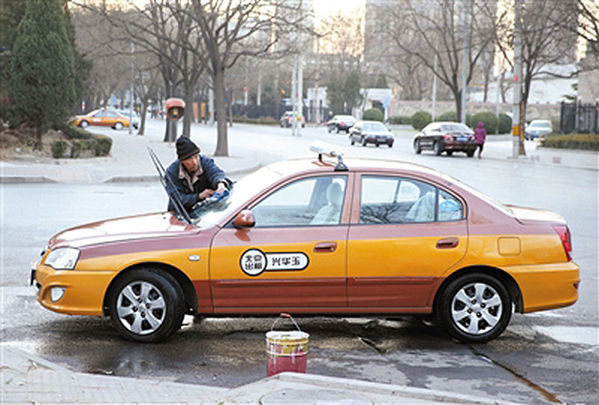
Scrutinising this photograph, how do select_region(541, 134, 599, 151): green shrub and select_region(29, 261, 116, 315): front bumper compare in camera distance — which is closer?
select_region(29, 261, 116, 315): front bumper

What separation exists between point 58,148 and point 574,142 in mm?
23848

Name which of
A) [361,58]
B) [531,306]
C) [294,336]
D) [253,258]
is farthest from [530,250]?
→ [361,58]

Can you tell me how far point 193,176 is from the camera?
8.21 metres

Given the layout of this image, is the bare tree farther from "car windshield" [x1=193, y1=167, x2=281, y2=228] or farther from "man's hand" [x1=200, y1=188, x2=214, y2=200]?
"car windshield" [x1=193, y1=167, x2=281, y2=228]

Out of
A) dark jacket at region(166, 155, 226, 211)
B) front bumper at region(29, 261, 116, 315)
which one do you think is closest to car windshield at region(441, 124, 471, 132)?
dark jacket at region(166, 155, 226, 211)

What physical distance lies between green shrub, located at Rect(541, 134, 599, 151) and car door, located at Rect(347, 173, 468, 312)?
33.6 m

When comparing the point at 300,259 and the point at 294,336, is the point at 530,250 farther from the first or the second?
the point at 294,336

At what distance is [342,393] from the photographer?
524 centimetres

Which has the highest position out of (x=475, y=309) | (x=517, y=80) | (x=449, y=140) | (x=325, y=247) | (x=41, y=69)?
(x=517, y=80)

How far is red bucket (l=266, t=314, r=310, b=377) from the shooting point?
5.26 metres

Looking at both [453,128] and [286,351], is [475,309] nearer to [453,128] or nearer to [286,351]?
[286,351]

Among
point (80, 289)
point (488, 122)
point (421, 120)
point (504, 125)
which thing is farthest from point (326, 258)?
point (421, 120)

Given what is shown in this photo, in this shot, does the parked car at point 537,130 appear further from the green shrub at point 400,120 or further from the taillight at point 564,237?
the taillight at point 564,237

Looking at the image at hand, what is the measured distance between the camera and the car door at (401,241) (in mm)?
7039
